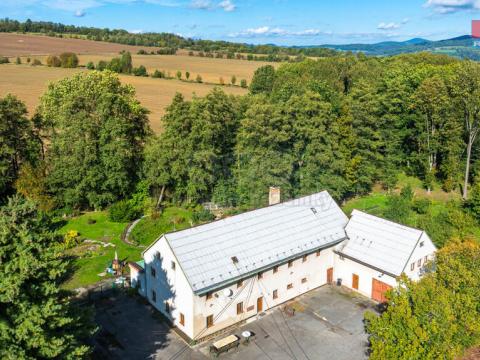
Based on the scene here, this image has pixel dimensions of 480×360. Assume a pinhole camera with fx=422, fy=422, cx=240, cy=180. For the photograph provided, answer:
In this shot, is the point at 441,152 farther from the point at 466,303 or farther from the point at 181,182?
the point at 466,303

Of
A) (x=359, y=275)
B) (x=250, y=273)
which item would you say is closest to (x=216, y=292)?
(x=250, y=273)

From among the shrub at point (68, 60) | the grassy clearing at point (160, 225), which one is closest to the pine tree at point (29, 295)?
the grassy clearing at point (160, 225)

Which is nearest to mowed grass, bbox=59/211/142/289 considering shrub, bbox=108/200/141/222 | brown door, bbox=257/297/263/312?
shrub, bbox=108/200/141/222

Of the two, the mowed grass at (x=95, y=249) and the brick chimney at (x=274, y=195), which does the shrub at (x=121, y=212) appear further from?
the brick chimney at (x=274, y=195)

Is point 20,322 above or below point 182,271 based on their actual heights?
above

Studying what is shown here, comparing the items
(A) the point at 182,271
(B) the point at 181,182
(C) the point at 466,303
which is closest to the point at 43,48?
(B) the point at 181,182

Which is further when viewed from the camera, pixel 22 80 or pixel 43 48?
pixel 43 48

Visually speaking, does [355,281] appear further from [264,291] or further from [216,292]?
[216,292]
